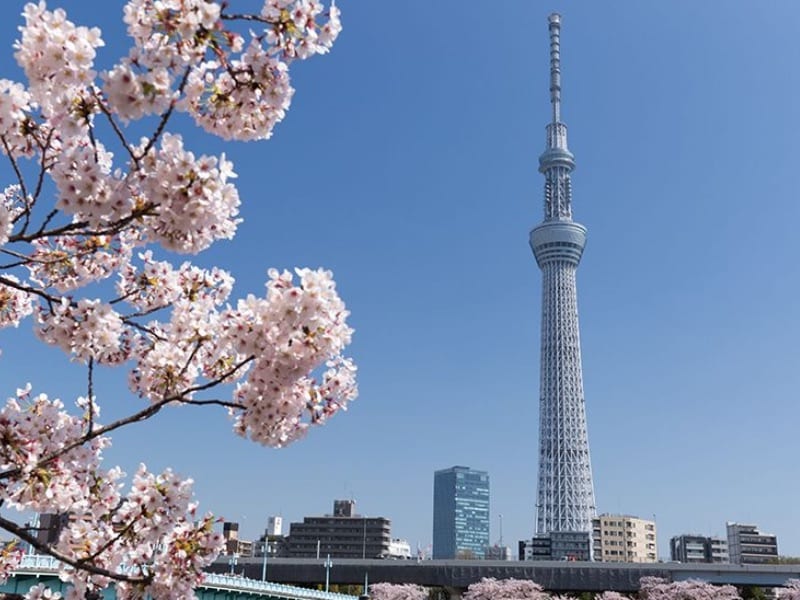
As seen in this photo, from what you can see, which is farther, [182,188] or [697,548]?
[697,548]

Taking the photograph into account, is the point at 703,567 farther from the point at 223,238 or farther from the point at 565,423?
the point at 223,238

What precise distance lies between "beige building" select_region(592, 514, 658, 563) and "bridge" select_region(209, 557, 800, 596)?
72.3 metres

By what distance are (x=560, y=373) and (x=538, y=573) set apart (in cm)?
5875

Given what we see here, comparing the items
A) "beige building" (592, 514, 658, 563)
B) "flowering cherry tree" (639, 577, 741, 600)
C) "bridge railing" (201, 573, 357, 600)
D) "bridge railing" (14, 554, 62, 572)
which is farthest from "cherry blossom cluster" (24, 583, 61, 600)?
"beige building" (592, 514, 658, 563)

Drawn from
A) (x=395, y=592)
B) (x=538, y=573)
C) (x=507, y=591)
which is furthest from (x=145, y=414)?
(x=538, y=573)

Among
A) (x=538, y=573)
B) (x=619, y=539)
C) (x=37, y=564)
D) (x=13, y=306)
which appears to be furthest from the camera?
(x=619, y=539)

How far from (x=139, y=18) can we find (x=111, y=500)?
389cm

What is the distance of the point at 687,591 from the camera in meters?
67.3

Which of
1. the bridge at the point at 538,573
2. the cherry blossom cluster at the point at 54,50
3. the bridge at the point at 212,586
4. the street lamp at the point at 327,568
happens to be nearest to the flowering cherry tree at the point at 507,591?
the bridge at the point at 212,586

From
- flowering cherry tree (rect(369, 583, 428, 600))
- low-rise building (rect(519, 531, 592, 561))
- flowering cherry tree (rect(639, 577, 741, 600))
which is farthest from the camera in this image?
low-rise building (rect(519, 531, 592, 561))

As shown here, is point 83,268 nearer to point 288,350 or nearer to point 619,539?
point 288,350

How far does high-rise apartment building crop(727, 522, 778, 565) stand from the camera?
546ft

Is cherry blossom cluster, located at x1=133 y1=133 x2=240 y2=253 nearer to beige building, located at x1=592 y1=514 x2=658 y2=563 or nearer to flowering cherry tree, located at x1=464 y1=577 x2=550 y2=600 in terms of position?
flowering cherry tree, located at x1=464 y1=577 x2=550 y2=600

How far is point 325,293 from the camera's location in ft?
17.8
